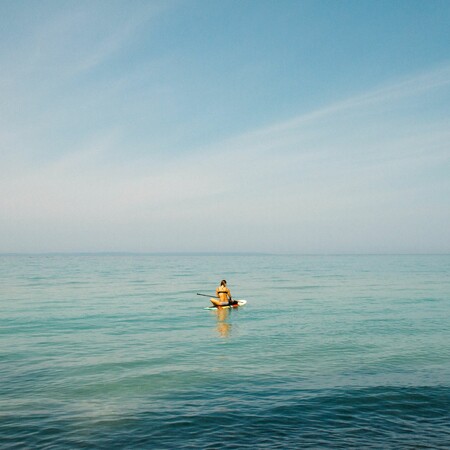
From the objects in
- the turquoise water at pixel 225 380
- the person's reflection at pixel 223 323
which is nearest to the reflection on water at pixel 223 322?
the person's reflection at pixel 223 323

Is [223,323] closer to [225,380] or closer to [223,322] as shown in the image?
[223,322]

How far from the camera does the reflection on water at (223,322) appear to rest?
92.5ft

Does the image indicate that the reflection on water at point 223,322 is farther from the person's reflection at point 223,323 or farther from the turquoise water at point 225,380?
the turquoise water at point 225,380

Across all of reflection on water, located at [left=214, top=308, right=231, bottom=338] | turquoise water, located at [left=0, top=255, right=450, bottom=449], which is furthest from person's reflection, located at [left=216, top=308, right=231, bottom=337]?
turquoise water, located at [left=0, top=255, right=450, bottom=449]

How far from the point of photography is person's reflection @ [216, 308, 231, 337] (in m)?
28.2

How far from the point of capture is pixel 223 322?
32344 millimetres

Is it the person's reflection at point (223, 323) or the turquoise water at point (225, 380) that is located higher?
the turquoise water at point (225, 380)

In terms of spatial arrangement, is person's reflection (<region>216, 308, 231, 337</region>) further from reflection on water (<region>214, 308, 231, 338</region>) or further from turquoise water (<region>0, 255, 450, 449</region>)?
turquoise water (<region>0, 255, 450, 449</region>)

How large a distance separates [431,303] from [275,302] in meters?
14.8

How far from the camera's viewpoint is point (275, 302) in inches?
1766

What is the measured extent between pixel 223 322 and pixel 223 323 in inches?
17.9

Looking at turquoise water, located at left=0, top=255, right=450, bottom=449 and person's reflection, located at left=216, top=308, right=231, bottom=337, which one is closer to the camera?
turquoise water, located at left=0, top=255, right=450, bottom=449

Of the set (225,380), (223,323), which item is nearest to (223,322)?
(223,323)

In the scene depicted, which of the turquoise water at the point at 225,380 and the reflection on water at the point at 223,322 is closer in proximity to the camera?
the turquoise water at the point at 225,380
